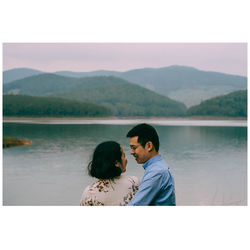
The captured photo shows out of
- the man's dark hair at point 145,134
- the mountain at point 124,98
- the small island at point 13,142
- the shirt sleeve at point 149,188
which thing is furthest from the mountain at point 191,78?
the shirt sleeve at point 149,188

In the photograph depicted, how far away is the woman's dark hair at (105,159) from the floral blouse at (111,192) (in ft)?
0.15

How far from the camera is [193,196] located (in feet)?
19.4

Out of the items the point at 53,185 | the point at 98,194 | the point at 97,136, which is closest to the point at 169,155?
the point at 97,136

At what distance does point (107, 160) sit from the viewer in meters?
1.32

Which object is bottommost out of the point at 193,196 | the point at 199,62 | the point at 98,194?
the point at 193,196

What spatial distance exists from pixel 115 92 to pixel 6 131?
34.3 feet

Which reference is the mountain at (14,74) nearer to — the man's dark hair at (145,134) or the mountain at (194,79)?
the mountain at (194,79)

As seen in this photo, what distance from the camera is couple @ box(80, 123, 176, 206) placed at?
Result: 1.25 metres

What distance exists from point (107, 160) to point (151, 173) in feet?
0.68

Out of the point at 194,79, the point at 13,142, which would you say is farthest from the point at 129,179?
the point at 194,79

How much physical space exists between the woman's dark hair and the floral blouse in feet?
0.15

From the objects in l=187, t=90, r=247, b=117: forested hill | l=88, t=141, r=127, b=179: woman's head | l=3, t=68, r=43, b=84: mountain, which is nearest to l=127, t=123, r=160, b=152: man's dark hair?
l=88, t=141, r=127, b=179: woman's head
